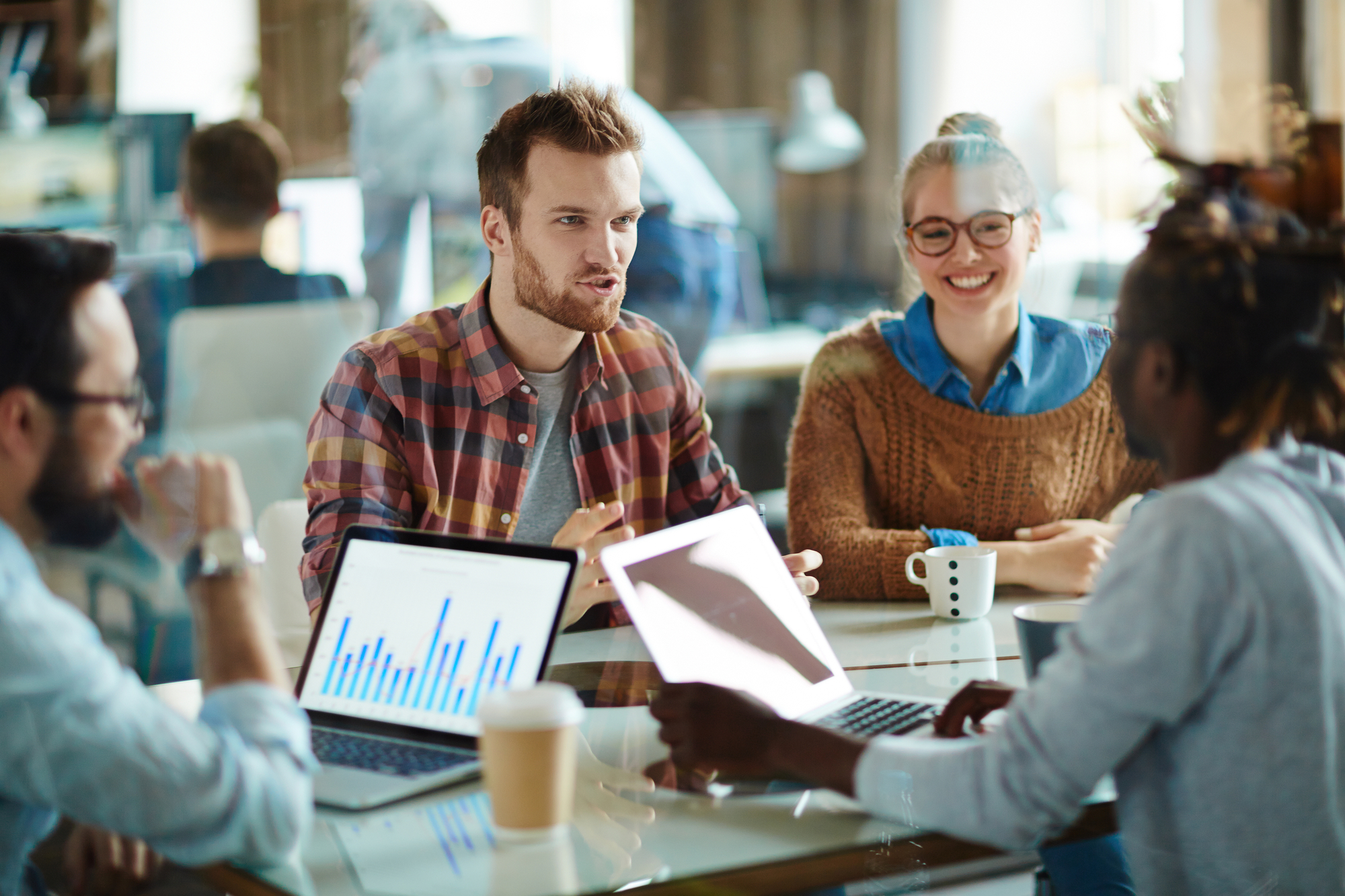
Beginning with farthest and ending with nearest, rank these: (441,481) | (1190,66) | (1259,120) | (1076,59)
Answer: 1. (1076,59)
2. (1190,66)
3. (441,481)
4. (1259,120)

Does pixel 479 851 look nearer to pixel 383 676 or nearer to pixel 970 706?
pixel 383 676

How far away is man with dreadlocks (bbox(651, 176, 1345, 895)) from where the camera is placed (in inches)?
27.2

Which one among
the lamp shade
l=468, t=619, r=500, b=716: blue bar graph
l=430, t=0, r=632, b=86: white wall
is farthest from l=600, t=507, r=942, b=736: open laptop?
the lamp shade

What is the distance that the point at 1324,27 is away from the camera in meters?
3.14

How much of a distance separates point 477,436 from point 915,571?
540 millimetres

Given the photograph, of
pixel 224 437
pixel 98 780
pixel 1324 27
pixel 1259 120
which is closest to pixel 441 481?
pixel 98 780

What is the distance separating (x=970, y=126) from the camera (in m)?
1.74

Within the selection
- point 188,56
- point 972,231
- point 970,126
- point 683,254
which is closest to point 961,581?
point 972,231

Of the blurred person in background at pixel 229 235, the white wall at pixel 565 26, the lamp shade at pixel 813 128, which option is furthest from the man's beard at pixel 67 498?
the lamp shade at pixel 813 128

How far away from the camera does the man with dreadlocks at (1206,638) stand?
690mm

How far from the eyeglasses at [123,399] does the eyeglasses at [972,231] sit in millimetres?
1080

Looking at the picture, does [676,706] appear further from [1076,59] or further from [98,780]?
[1076,59]

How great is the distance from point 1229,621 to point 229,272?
2412mm

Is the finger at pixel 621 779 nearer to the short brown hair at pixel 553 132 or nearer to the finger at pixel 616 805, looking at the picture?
the finger at pixel 616 805
